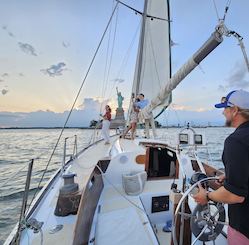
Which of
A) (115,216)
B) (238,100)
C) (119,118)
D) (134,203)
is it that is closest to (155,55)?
(119,118)

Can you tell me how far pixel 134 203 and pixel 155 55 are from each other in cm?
665

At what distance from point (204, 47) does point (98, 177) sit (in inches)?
108

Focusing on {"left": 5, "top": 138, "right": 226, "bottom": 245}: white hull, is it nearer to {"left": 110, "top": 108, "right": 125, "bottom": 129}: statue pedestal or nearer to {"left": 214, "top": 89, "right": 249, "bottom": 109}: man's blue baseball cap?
{"left": 214, "top": 89, "right": 249, "bottom": 109}: man's blue baseball cap

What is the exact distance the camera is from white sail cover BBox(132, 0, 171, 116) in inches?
327

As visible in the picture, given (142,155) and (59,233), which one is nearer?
(59,233)

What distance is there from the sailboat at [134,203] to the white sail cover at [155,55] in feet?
9.25

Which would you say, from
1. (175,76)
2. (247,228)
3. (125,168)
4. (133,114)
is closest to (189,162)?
(125,168)

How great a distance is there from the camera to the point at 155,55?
8.45 m

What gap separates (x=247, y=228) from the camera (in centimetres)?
126

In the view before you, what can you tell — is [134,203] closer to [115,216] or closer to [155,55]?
[115,216]

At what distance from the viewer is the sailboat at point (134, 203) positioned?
1.88 meters

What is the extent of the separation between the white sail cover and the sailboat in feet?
9.25

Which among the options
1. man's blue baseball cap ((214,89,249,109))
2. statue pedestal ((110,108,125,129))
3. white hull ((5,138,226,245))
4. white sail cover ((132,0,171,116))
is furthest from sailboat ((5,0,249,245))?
statue pedestal ((110,108,125,129))

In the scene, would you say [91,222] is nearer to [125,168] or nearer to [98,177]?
[98,177]
